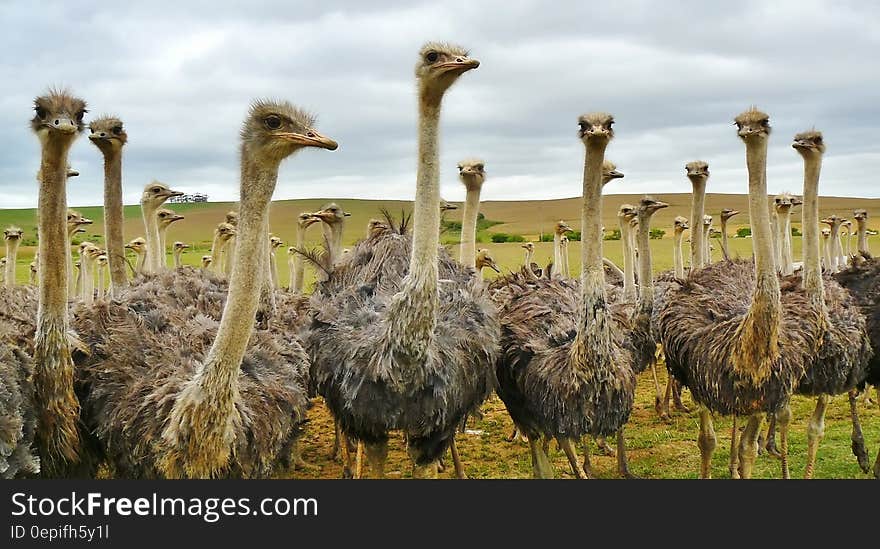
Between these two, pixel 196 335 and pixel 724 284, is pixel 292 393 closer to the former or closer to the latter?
pixel 196 335

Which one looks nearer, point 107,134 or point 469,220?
point 107,134

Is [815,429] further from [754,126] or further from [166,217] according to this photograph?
[166,217]

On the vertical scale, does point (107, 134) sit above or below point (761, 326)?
above

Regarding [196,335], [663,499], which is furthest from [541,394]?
[196,335]

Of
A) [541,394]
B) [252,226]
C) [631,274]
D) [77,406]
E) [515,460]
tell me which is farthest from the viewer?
[631,274]

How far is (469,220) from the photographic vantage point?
847cm

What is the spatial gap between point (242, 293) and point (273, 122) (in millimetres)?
810

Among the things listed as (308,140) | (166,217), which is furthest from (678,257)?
(308,140)

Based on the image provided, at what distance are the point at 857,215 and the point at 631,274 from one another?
16.9 feet

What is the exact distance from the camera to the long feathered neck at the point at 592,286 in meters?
5.77

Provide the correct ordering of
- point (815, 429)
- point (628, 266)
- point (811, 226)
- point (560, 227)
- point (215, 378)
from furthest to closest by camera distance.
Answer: point (560, 227), point (628, 266), point (811, 226), point (815, 429), point (215, 378)

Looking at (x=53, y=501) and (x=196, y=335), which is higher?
(x=196, y=335)

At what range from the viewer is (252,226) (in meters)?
3.95

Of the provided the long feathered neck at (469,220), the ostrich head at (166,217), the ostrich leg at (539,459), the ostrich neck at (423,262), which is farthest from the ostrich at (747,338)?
the ostrich head at (166,217)
